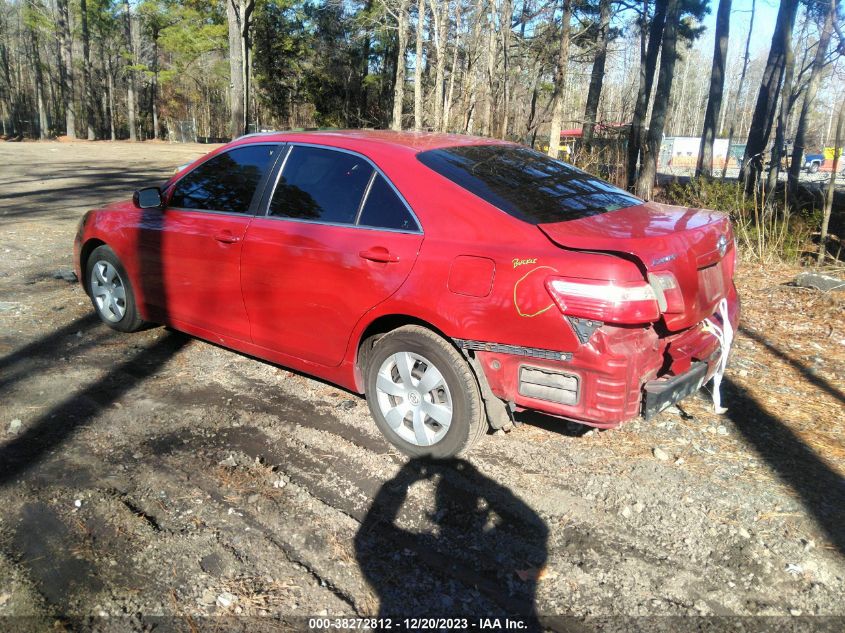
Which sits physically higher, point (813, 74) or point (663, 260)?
point (813, 74)

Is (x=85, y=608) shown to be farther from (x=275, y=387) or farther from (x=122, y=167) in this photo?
(x=122, y=167)

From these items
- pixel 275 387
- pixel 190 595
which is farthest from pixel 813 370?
pixel 190 595

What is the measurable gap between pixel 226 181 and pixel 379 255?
1.65m

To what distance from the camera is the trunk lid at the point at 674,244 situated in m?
2.94

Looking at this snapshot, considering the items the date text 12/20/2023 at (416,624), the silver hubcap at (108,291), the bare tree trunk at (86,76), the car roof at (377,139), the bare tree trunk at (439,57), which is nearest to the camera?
the date text 12/20/2023 at (416,624)

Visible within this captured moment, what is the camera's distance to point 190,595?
8.23 ft

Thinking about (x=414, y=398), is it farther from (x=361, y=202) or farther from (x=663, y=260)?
(x=663, y=260)

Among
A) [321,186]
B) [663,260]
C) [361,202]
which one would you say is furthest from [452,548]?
[321,186]

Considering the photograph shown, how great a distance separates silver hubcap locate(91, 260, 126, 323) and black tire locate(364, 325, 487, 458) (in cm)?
283

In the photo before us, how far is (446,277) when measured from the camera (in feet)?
10.5

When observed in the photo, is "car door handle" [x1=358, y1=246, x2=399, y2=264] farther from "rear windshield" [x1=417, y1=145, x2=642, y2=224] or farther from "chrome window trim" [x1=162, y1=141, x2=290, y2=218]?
"chrome window trim" [x1=162, y1=141, x2=290, y2=218]

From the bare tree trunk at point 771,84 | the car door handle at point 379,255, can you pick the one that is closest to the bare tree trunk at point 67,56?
the bare tree trunk at point 771,84

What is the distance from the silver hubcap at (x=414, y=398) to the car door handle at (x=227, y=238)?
140 centimetres

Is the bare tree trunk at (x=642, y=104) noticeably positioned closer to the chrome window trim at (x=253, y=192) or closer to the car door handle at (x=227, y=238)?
the chrome window trim at (x=253, y=192)
